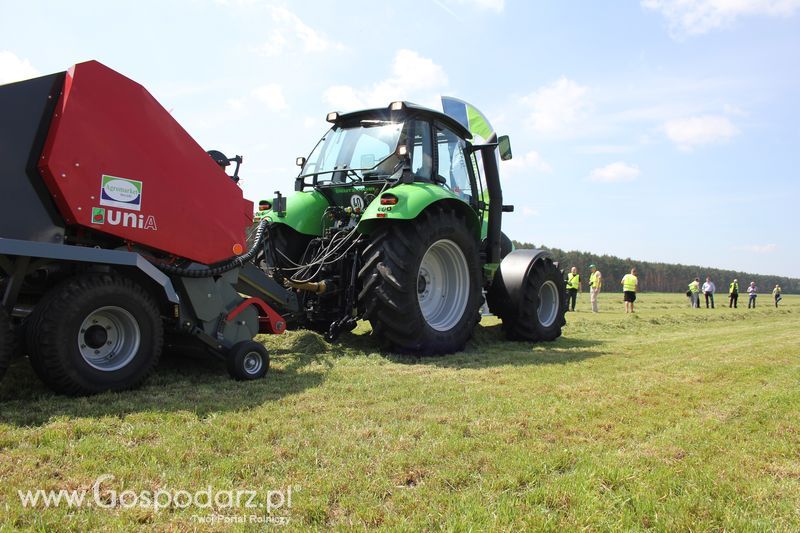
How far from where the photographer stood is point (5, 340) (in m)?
3.11

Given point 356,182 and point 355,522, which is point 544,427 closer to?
point 355,522

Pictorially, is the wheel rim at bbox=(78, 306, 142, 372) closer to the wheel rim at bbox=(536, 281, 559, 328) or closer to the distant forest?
the wheel rim at bbox=(536, 281, 559, 328)

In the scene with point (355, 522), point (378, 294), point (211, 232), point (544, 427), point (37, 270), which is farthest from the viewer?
point (378, 294)

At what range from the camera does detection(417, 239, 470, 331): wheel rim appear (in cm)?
626

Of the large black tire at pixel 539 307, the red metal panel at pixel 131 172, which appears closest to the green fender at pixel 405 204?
the red metal panel at pixel 131 172

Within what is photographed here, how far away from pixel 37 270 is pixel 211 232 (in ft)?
3.99

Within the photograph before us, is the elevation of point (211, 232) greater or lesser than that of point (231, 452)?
greater

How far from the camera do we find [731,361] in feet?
19.0

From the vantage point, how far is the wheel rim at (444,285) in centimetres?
626

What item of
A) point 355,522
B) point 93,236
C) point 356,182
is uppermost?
point 356,182

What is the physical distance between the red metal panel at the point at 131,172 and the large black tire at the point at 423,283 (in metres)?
1.51

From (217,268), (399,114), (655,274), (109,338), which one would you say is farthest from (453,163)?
(655,274)

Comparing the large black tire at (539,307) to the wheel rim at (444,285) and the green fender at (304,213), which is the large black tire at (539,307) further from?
the green fender at (304,213)

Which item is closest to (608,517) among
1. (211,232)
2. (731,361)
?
(211,232)
